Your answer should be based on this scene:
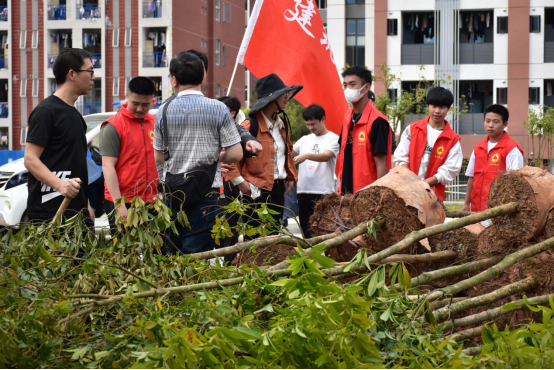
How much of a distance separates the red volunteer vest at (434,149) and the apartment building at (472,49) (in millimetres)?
23439

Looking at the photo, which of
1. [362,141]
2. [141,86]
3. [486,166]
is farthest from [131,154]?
[486,166]

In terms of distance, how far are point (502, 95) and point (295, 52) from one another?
24516 millimetres

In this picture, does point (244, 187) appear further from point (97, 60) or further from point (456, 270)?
point (97, 60)

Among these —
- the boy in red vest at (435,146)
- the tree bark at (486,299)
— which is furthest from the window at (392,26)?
the tree bark at (486,299)

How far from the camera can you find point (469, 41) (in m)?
29.7

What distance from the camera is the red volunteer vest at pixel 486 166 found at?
591cm

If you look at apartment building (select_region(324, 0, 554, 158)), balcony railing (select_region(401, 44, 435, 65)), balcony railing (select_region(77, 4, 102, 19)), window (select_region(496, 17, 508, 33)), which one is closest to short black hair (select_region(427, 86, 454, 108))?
apartment building (select_region(324, 0, 554, 158))

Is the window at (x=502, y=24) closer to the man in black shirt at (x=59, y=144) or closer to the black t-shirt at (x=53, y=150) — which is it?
the man in black shirt at (x=59, y=144)

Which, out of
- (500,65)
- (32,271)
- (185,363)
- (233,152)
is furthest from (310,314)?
(500,65)

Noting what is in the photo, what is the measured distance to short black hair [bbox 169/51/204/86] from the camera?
13.7 ft

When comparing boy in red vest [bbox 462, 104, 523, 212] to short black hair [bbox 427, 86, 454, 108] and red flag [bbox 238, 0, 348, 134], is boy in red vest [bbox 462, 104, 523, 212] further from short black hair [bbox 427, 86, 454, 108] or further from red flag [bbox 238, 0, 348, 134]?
red flag [bbox 238, 0, 348, 134]

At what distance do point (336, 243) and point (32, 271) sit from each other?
1.45m

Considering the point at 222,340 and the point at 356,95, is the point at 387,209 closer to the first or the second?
the point at 222,340

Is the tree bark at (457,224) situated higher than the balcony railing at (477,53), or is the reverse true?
the balcony railing at (477,53)
